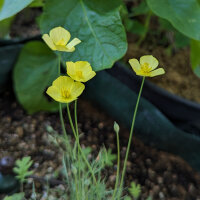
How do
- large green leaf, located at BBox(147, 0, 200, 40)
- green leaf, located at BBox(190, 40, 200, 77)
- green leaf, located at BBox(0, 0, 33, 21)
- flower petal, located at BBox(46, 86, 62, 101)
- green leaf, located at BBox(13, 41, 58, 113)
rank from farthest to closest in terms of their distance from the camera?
green leaf, located at BBox(13, 41, 58, 113), green leaf, located at BBox(190, 40, 200, 77), large green leaf, located at BBox(147, 0, 200, 40), green leaf, located at BBox(0, 0, 33, 21), flower petal, located at BBox(46, 86, 62, 101)

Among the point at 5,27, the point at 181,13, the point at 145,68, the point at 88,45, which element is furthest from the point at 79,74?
the point at 5,27

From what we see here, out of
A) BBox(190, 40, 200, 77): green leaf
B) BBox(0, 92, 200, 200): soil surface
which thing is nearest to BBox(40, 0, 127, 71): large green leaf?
BBox(190, 40, 200, 77): green leaf

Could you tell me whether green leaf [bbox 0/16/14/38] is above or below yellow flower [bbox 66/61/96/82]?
below

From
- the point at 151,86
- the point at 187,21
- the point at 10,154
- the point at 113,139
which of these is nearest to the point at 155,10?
the point at 187,21

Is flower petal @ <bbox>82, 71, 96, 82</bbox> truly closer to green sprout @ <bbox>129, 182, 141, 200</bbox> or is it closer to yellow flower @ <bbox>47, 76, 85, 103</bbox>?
yellow flower @ <bbox>47, 76, 85, 103</bbox>

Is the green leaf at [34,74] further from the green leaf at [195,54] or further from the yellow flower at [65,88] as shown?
the yellow flower at [65,88]

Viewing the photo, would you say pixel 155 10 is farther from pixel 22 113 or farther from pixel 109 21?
pixel 22 113

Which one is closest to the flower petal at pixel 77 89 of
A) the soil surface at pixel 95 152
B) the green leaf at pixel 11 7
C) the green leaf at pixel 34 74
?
the green leaf at pixel 11 7
